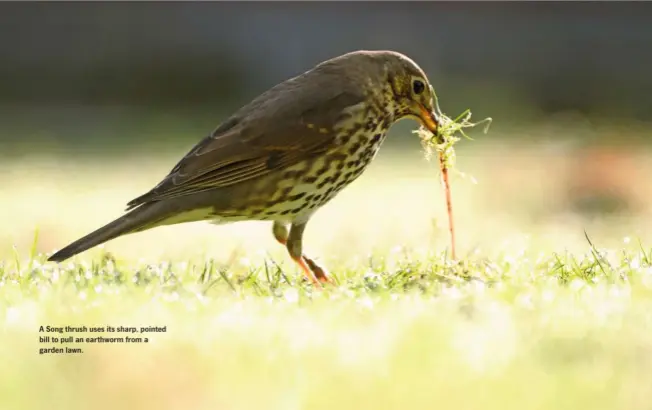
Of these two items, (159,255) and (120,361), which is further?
(159,255)

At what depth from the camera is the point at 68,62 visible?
10.8 meters

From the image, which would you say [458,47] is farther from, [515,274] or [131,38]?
[515,274]

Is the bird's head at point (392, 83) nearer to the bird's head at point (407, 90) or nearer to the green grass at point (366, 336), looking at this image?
the bird's head at point (407, 90)

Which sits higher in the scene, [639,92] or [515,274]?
[639,92]

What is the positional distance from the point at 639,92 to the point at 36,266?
7.38 metres

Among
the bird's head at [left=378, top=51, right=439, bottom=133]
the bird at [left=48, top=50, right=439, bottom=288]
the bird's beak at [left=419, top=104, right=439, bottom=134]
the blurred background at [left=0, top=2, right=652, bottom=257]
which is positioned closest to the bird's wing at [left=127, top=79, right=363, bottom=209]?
the bird at [left=48, top=50, right=439, bottom=288]

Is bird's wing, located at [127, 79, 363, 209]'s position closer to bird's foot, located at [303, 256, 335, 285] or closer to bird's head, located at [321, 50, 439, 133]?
bird's head, located at [321, 50, 439, 133]

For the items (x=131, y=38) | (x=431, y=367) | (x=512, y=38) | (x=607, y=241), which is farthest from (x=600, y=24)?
(x=431, y=367)

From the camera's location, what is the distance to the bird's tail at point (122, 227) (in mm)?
3754

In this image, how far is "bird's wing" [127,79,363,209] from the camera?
3902 millimetres

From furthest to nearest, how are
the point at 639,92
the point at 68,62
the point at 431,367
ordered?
the point at 68,62
the point at 639,92
the point at 431,367

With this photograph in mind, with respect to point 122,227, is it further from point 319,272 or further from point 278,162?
point 319,272

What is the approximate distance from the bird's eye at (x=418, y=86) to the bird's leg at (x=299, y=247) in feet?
2.29

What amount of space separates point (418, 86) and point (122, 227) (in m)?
1.30
